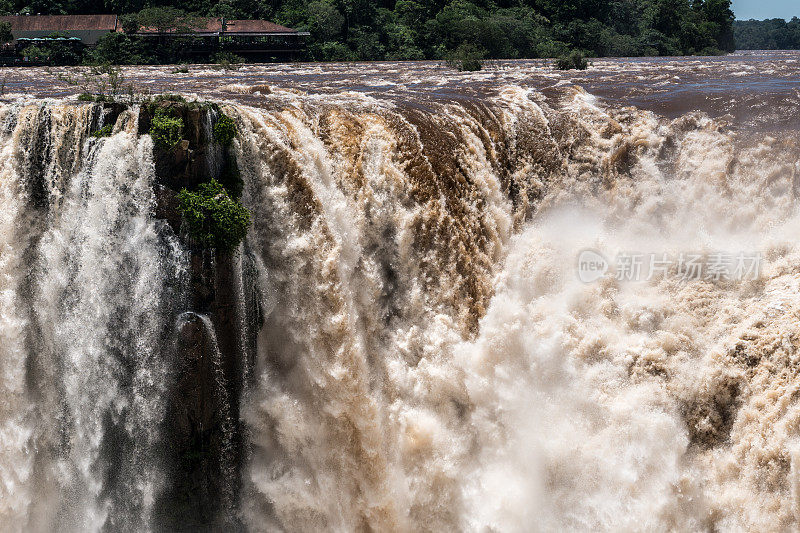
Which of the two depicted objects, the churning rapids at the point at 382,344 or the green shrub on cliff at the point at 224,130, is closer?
the churning rapids at the point at 382,344

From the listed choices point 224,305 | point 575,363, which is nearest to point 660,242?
point 575,363

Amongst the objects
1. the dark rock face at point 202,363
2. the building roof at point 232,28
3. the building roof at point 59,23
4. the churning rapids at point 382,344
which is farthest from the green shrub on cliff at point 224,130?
the building roof at point 59,23

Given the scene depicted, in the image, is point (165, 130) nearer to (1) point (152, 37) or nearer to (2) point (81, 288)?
(2) point (81, 288)

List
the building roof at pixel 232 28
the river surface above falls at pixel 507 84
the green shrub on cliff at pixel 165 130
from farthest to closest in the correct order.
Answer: the building roof at pixel 232 28 < the river surface above falls at pixel 507 84 < the green shrub on cliff at pixel 165 130

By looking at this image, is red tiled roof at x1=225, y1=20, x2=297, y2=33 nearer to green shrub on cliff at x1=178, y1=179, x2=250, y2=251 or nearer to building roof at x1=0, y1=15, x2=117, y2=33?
building roof at x1=0, y1=15, x2=117, y2=33

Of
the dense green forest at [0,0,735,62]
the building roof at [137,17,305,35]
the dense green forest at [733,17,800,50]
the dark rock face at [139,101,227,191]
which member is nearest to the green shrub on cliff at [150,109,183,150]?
the dark rock face at [139,101,227,191]

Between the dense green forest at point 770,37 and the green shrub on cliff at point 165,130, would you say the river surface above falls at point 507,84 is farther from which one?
the dense green forest at point 770,37
